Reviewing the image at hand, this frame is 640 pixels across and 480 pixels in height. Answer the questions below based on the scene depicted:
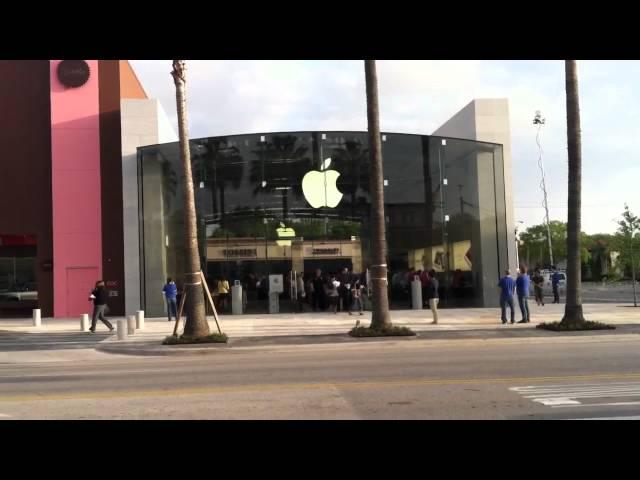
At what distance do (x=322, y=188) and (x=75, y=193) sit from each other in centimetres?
1064

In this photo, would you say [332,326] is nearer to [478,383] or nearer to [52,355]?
[52,355]

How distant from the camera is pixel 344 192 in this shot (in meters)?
25.3

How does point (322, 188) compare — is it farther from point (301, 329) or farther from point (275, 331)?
point (275, 331)

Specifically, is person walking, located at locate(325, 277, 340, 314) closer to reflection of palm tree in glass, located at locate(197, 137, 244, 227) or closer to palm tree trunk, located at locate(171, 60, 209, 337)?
reflection of palm tree in glass, located at locate(197, 137, 244, 227)

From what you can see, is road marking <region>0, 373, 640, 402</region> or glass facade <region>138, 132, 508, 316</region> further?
glass facade <region>138, 132, 508, 316</region>

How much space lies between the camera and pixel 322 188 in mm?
25156

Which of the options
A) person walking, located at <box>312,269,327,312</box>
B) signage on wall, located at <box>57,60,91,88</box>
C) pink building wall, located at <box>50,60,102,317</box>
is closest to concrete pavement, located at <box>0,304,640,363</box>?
person walking, located at <box>312,269,327,312</box>

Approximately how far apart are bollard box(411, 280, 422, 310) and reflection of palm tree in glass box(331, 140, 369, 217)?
3.81 meters

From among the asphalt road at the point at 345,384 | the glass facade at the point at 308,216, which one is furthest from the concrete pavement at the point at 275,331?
the glass facade at the point at 308,216

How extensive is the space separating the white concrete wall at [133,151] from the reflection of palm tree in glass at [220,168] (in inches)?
103

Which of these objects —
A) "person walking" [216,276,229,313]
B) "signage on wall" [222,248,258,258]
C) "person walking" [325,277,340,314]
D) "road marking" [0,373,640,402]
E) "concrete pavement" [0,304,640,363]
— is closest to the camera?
"road marking" [0,373,640,402]

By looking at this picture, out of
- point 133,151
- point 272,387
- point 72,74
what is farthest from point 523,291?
point 72,74

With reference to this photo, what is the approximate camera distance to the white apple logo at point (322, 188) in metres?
25.1

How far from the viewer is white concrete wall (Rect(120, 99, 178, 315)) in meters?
25.1
